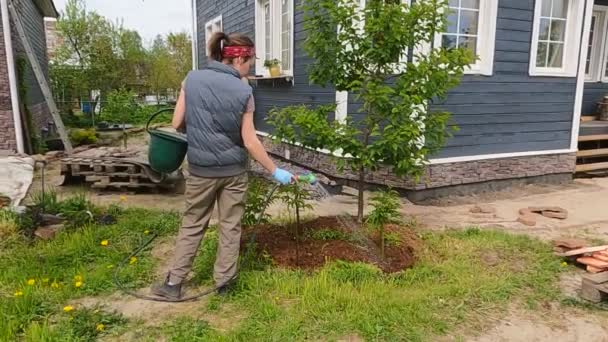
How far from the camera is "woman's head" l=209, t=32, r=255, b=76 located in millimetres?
2822

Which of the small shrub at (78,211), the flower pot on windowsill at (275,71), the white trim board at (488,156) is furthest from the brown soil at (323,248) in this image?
the flower pot on windowsill at (275,71)

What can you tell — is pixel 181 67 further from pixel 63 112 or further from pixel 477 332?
pixel 477 332

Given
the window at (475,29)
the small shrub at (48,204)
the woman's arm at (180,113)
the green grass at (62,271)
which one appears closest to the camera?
the green grass at (62,271)

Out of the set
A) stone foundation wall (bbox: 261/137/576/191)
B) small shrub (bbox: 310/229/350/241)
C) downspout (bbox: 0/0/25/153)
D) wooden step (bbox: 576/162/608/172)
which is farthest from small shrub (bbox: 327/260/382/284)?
downspout (bbox: 0/0/25/153)

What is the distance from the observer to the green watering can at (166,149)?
14.6 feet

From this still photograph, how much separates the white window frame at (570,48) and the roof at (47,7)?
11.7 meters

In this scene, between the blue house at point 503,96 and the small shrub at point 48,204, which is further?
the blue house at point 503,96

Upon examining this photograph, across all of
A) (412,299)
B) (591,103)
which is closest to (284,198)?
(412,299)

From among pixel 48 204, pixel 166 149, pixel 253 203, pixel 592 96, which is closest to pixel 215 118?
pixel 253 203

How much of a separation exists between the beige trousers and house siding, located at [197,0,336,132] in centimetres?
188

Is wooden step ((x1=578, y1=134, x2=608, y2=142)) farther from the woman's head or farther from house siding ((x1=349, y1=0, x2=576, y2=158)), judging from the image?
the woman's head

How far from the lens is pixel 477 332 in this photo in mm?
2682

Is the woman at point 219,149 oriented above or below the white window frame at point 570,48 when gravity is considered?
below

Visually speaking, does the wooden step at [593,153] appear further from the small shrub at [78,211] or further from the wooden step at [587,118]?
the small shrub at [78,211]
